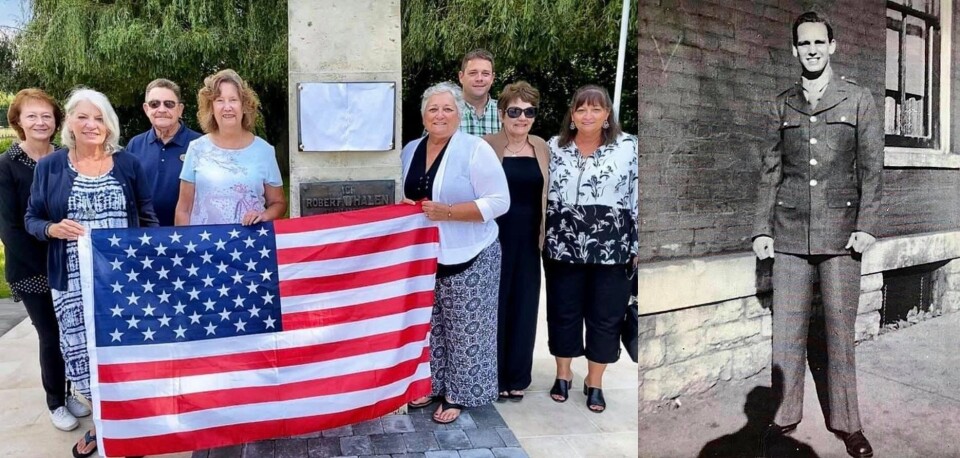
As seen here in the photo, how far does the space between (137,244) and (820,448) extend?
2.68 m

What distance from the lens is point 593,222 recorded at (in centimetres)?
379

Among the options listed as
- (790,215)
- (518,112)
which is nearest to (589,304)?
(518,112)

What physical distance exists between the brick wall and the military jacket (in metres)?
0.05

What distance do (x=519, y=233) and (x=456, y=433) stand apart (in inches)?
41.5

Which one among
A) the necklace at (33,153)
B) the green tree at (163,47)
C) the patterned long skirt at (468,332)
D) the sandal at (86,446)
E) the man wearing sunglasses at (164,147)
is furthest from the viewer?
the green tree at (163,47)

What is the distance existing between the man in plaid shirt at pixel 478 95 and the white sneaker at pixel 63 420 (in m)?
2.42

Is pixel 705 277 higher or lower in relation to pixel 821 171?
lower

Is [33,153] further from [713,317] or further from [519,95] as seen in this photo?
[713,317]

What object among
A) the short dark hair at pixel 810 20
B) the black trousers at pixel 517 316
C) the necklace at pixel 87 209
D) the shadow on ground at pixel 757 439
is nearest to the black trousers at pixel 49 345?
the necklace at pixel 87 209

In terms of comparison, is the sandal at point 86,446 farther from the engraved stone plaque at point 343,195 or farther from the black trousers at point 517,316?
the black trousers at point 517,316

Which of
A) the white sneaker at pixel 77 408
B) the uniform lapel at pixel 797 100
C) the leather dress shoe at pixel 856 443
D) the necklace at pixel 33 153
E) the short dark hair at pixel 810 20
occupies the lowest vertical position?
the white sneaker at pixel 77 408

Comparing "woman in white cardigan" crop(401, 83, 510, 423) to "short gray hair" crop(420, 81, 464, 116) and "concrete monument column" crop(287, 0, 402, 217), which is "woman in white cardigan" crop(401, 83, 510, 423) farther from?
"concrete monument column" crop(287, 0, 402, 217)

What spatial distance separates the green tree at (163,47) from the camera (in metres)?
8.34

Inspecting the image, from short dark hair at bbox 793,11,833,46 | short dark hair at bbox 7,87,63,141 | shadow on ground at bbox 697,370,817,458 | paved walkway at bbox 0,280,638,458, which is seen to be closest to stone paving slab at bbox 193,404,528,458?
Answer: paved walkway at bbox 0,280,638,458
